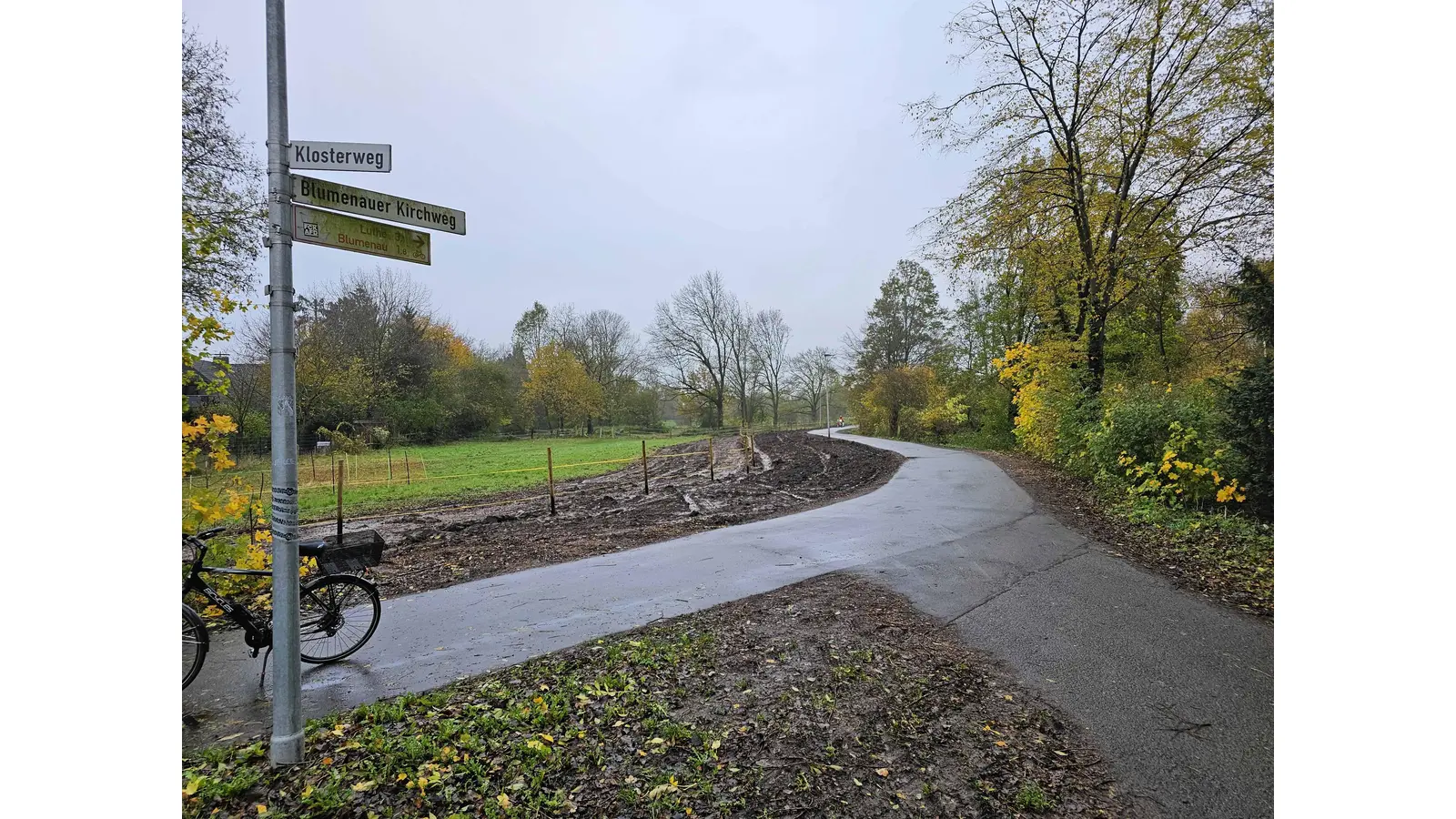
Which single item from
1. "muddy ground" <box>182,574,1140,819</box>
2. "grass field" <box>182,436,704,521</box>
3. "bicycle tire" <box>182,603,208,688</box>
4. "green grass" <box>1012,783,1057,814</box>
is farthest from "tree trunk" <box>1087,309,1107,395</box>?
"bicycle tire" <box>182,603,208,688</box>

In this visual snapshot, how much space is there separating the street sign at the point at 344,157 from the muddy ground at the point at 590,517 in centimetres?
453

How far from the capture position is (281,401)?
8.94 ft

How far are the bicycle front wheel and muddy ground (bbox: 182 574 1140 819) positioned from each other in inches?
46.0

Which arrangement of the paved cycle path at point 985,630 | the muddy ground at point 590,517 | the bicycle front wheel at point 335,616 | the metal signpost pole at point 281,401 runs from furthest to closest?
the muddy ground at point 590,517 → the bicycle front wheel at point 335,616 → the paved cycle path at point 985,630 → the metal signpost pole at point 281,401

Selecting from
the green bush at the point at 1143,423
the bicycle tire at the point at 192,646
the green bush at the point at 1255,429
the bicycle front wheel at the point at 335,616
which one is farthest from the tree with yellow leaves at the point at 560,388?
the green bush at the point at 1255,429

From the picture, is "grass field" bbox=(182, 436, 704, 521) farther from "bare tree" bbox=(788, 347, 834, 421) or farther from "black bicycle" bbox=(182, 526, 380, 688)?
"bare tree" bbox=(788, 347, 834, 421)

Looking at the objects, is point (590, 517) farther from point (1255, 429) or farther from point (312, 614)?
point (1255, 429)

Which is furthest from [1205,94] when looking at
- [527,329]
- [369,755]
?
[527,329]

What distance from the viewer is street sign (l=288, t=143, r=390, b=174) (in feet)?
9.25

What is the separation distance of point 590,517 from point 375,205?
824cm

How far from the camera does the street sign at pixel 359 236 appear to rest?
2.82 meters

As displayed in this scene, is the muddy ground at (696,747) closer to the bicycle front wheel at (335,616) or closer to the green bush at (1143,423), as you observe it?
the bicycle front wheel at (335,616)

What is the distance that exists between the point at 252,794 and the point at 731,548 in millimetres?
5393

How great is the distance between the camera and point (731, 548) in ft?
24.6
